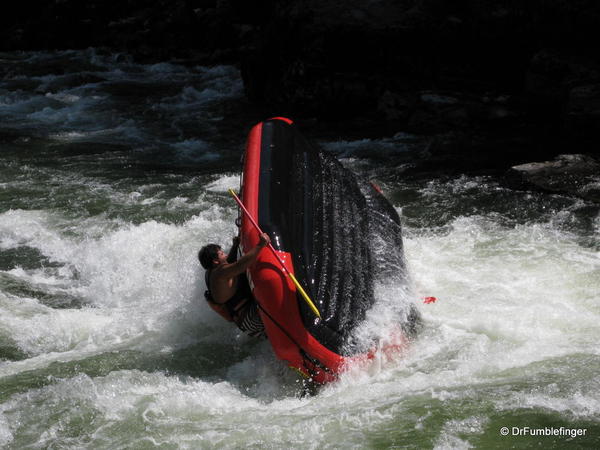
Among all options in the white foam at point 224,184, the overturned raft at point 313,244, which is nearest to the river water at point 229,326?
the white foam at point 224,184

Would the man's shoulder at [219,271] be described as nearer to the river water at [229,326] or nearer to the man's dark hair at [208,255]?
the man's dark hair at [208,255]

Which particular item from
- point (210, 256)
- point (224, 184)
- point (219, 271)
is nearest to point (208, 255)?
point (210, 256)

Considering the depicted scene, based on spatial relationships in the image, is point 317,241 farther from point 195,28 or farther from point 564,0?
point 195,28

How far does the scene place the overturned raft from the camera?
12.7 feet

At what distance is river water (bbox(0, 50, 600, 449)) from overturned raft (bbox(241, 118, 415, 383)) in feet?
0.72

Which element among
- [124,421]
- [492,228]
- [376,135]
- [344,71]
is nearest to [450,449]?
[124,421]

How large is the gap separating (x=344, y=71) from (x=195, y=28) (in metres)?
6.29

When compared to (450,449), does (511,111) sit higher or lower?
higher

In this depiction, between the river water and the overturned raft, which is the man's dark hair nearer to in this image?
the overturned raft

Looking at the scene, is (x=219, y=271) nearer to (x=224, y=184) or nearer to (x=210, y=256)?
(x=210, y=256)

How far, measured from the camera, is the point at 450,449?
3256 mm

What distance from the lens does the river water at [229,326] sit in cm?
354

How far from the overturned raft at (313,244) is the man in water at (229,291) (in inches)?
6.5

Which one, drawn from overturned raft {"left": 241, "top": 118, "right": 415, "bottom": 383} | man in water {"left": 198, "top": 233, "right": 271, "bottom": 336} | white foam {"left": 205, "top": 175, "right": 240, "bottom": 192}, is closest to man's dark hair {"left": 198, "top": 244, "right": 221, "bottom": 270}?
man in water {"left": 198, "top": 233, "right": 271, "bottom": 336}
